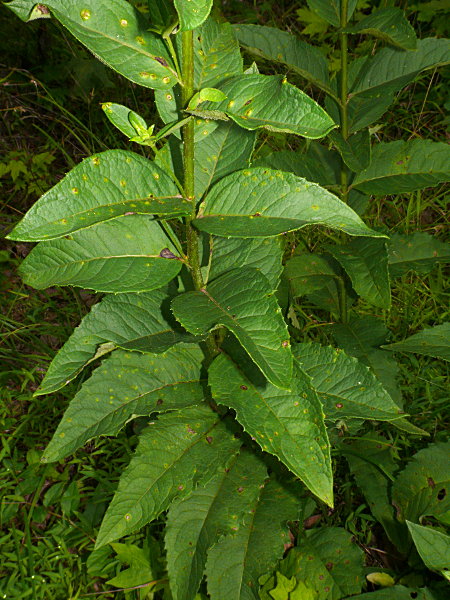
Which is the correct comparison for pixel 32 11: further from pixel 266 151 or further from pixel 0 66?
pixel 0 66

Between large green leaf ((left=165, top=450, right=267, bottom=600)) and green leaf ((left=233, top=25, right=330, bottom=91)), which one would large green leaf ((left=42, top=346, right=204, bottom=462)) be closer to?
large green leaf ((left=165, top=450, right=267, bottom=600))

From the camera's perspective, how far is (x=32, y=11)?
3.84 feet

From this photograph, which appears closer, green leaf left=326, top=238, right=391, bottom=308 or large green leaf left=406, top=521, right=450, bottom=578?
large green leaf left=406, top=521, right=450, bottom=578

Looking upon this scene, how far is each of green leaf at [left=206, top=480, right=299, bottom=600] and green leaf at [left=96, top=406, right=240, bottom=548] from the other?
274 millimetres

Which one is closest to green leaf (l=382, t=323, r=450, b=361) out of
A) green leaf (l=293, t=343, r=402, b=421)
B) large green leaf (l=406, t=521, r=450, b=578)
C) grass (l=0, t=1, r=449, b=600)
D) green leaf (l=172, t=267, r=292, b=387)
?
green leaf (l=293, t=343, r=402, b=421)

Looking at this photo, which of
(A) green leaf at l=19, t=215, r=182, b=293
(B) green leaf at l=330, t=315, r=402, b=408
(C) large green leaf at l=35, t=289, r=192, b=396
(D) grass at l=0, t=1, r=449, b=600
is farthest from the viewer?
(D) grass at l=0, t=1, r=449, b=600

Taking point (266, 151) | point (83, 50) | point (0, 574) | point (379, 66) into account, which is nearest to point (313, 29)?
point (266, 151)

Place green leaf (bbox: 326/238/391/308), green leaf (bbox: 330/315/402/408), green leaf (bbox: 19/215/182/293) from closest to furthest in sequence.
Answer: green leaf (bbox: 19/215/182/293), green leaf (bbox: 326/238/391/308), green leaf (bbox: 330/315/402/408)

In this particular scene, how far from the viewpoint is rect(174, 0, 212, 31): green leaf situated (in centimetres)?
103

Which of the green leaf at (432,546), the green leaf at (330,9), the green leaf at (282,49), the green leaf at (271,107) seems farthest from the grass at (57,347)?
the green leaf at (271,107)

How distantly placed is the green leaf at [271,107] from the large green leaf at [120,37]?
0.14 m

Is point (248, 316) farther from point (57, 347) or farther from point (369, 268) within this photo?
point (57, 347)

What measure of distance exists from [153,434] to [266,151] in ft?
7.87

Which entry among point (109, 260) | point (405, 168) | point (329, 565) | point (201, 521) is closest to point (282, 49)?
point (405, 168)
